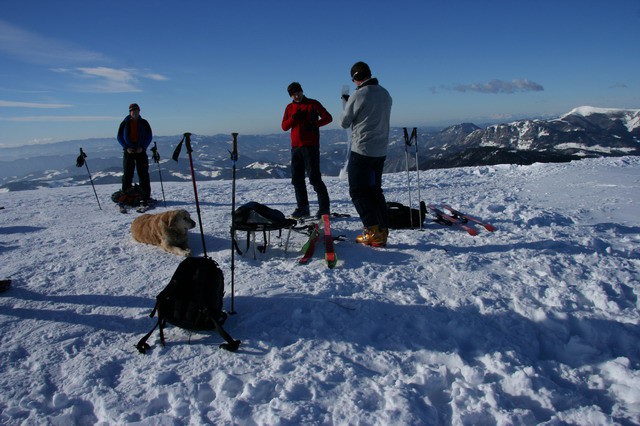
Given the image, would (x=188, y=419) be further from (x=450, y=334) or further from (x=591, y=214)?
(x=591, y=214)

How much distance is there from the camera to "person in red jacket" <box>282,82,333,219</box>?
6645mm

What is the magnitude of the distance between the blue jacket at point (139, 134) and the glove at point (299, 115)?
16.9 feet

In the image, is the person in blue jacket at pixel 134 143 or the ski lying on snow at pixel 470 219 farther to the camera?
the person in blue jacket at pixel 134 143

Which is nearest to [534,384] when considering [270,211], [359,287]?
[359,287]

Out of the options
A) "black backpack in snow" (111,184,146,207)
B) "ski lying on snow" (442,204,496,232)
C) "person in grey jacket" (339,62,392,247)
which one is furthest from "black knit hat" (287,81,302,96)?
"black backpack in snow" (111,184,146,207)

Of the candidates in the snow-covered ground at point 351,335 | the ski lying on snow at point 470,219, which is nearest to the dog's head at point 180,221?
the snow-covered ground at point 351,335

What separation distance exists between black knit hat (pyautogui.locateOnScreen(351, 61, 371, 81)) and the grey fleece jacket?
0.34ft

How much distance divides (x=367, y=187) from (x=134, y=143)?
7067 mm

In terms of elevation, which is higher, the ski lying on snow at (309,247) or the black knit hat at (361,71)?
the black knit hat at (361,71)

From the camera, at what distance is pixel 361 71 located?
5129 mm

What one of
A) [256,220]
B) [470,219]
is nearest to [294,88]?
[256,220]

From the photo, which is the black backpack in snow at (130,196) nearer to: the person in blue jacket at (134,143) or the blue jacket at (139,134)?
the person in blue jacket at (134,143)

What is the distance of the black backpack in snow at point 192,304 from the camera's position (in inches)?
128

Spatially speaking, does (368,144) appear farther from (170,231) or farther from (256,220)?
(170,231)
